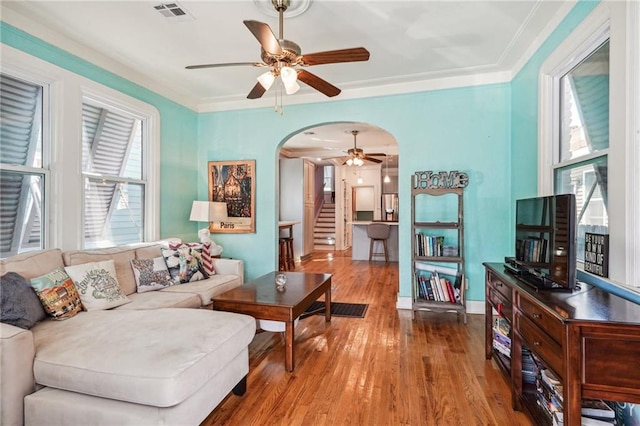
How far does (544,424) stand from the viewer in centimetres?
171

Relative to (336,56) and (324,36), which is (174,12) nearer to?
(324,36)

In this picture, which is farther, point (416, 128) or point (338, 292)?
point (338, 292)

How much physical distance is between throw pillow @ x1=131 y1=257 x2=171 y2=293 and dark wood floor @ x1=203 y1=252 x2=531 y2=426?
1116 millimetres

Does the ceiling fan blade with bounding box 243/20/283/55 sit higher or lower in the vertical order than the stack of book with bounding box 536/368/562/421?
higher

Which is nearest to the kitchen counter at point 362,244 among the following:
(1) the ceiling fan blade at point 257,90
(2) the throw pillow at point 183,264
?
(2) the throw pillow at point 183,264

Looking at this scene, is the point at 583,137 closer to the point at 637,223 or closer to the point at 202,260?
the point at 637,223

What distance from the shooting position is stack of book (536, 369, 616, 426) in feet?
4.80

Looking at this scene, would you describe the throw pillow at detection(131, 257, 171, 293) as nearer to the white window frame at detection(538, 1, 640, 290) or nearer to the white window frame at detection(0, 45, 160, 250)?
the white window frame at detection(0, 45, 160, 250)

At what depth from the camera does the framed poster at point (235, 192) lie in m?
4.54

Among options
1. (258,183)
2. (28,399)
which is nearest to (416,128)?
(258,183)

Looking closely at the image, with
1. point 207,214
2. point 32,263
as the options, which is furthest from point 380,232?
point 32,263

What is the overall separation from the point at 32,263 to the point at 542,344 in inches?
130

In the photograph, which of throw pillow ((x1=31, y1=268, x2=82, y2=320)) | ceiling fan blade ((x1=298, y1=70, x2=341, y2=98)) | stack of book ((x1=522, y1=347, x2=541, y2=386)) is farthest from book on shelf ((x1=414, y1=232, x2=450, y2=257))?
throw pillow ((x1=31, y1=268, x2=82, y2=320))

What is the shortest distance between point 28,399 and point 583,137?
379 cm
